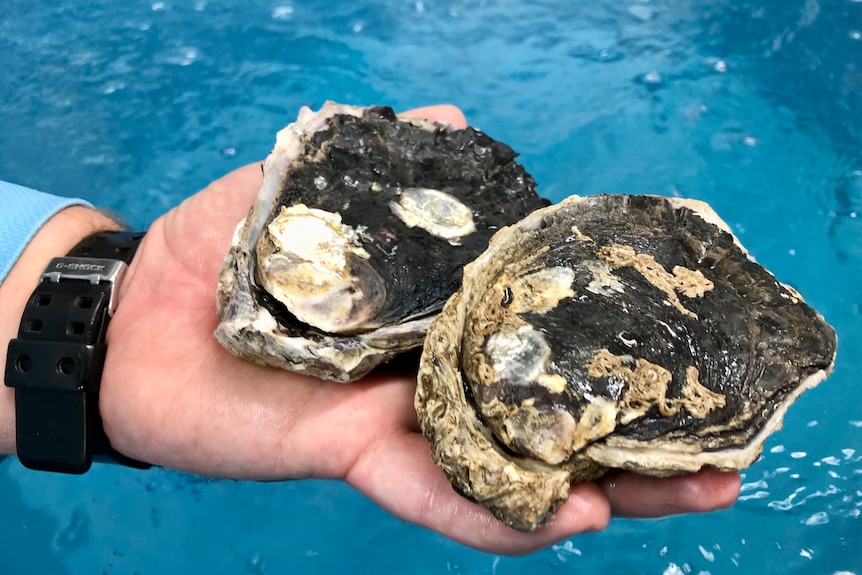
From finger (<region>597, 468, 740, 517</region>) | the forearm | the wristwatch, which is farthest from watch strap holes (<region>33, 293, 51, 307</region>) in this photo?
finger (<region>597, 468, 740, 517</region>)

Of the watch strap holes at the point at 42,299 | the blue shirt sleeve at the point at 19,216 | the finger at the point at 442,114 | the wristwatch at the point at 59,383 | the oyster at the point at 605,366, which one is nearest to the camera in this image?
the oyster at the point at 605,366

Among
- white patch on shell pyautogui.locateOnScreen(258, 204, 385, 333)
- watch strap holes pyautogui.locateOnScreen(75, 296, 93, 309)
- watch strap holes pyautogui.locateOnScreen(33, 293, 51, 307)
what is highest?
white patch on shell pyautogui.locateOnScreen(258, 204, 385, 333)

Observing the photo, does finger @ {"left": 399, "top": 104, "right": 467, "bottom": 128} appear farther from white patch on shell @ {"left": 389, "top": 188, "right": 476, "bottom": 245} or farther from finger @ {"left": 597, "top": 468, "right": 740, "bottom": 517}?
finger @ {"left": 597, "top": 468, "right": 740, "bottom": 517}

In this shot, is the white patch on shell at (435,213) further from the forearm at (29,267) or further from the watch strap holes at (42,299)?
the forearm at (29,267)

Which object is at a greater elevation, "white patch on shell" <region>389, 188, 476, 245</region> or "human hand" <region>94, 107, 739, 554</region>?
"white patch on shell" <region>389, 188, 476, 245</region>

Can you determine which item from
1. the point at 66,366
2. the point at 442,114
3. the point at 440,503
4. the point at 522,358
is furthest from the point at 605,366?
the point at 66,366

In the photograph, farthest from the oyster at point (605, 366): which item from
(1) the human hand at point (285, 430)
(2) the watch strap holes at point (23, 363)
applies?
(2) the watch strap holes at point (23, 363)

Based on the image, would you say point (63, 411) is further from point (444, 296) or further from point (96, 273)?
point (444, 296)
